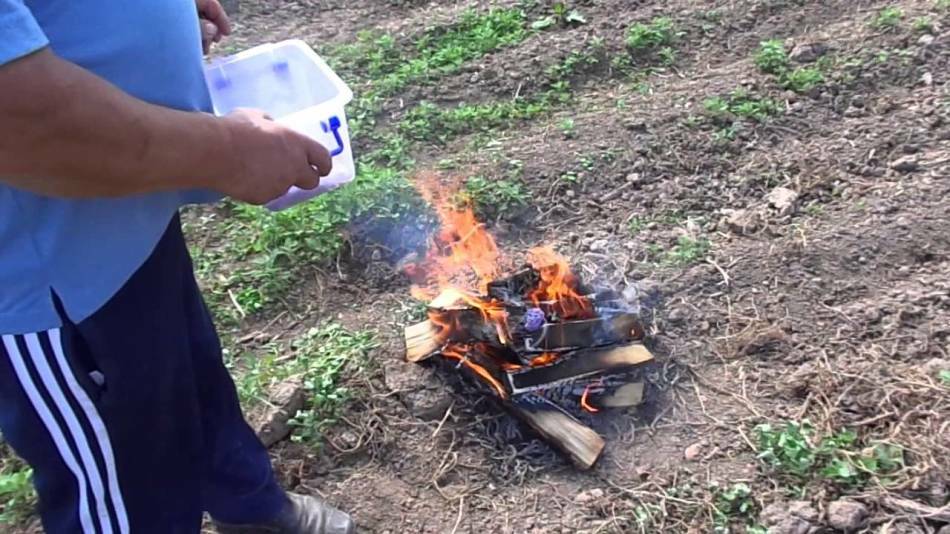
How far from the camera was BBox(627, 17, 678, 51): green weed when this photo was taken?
427 centimetres

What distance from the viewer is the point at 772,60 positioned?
400cm

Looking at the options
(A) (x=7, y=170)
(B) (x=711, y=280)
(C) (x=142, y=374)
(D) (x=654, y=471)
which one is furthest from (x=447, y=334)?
(A) (x=7, y=170)

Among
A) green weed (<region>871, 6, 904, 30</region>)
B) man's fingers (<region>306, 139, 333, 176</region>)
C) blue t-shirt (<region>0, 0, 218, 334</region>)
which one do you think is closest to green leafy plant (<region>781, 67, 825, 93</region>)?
green weed (<region>871, 6, 904, 30</region>)

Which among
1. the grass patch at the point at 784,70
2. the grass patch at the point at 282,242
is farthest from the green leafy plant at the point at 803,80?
the grass patch at the point at 282,242

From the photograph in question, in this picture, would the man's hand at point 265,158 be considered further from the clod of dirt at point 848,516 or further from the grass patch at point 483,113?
the grass patch at point 483,113

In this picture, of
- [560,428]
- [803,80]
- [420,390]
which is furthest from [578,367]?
[803,80]

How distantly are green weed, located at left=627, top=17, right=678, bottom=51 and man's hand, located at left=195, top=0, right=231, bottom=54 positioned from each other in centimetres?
251

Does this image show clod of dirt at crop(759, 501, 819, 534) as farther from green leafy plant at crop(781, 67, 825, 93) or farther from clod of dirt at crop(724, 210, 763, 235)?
green leafy plant at crop(781, 67, 825, 93)

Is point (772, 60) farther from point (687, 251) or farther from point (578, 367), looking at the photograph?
point (578, 367)

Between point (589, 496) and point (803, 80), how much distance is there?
2.23 m

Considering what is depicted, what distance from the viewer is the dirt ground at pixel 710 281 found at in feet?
8.21

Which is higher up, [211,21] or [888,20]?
[211,21]

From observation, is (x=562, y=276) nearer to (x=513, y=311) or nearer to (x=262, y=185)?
(x=513, y=311)

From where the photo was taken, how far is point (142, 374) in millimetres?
1653
